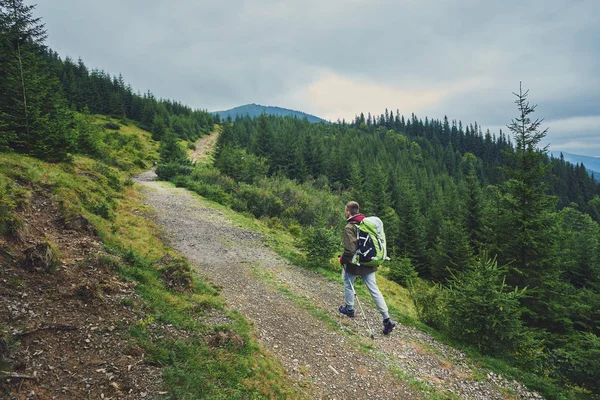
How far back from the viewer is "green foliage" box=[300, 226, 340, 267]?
41.3 feet

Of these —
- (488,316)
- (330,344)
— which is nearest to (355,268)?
(330,344)

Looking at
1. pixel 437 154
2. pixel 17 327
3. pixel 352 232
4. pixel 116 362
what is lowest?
pixel 116 362

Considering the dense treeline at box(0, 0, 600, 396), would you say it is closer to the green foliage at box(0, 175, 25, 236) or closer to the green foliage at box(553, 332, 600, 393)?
the green foliage at box(553, 332, 600, 393)

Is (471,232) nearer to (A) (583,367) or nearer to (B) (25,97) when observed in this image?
(A) (583,367)

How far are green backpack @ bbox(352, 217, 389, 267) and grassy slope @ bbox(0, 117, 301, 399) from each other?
9.73ft

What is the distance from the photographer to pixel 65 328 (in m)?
4.37

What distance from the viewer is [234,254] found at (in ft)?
40.7

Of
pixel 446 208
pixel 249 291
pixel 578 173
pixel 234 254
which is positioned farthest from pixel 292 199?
pixel 578 173

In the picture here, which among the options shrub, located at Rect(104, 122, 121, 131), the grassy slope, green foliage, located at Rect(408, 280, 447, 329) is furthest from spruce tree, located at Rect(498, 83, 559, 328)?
shrub, located at Rect(104, 122, 121, 131)

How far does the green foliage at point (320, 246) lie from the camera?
1258cm

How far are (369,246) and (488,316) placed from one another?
12.4ft

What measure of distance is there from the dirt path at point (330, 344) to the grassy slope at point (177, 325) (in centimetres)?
68

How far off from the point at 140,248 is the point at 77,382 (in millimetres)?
6279

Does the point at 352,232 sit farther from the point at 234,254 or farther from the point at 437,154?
the point at 437,154
